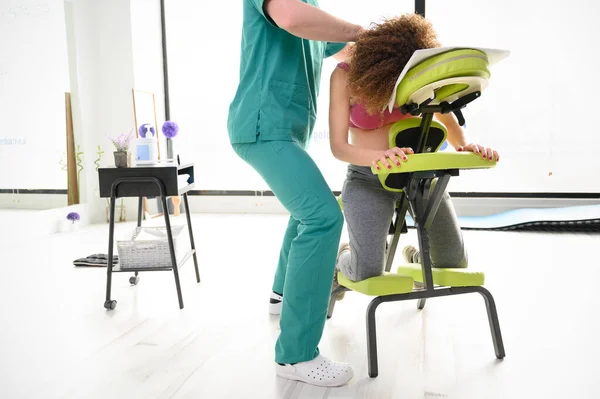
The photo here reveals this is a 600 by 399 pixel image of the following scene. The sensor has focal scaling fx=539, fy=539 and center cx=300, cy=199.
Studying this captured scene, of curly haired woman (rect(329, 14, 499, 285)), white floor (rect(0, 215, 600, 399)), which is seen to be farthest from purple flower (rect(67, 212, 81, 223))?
curly haired woman (rect(329, 14, 499, 285))

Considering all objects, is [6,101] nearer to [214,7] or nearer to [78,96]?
[78,96]

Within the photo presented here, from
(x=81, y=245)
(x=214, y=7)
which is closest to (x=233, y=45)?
(x=214, y=7)

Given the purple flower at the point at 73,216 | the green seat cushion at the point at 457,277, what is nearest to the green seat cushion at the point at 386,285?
the green seat cushion at the point at 457,277

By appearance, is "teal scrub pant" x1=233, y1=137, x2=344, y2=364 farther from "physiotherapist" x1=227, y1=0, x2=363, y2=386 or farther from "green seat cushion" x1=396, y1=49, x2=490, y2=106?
"green seat cushion" x1=396, y1=49, x2=490, y2=106

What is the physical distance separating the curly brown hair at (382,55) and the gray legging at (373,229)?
32 centimetres

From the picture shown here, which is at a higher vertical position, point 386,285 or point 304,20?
point 304,20

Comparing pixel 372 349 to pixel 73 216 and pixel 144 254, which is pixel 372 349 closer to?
pixel 144 254

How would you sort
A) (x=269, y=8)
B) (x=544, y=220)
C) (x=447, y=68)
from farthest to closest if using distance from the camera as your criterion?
(x=544, y=220)
(x=269, y=8)
(x=447, y=68)

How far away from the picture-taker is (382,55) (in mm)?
1505

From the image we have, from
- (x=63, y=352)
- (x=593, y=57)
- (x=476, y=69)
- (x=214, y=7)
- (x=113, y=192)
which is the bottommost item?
(x=63, y=352)

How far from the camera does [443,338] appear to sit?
6.14ft

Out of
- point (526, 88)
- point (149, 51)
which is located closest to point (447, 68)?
point (526, 88)

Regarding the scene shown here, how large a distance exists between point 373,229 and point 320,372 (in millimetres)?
490

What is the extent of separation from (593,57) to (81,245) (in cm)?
409
